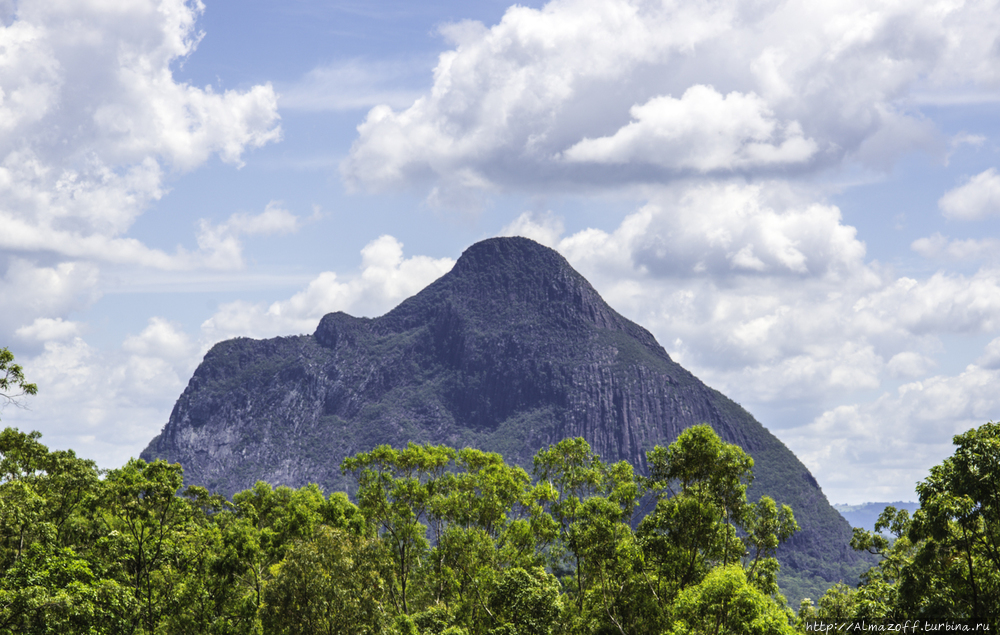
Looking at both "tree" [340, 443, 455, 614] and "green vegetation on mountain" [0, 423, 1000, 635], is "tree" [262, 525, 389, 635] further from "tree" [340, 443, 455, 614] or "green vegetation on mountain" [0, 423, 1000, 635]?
"tree" [340, 443, 455, 614]

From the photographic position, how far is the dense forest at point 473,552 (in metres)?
27.6

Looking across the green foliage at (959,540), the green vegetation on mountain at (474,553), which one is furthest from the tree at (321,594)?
the green foliage at (959,540)

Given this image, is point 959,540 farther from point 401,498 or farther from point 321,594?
point 401,498

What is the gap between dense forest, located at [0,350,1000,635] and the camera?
27.6m

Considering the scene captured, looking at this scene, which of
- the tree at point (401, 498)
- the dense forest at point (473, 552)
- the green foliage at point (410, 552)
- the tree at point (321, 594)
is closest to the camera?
the dense forest at point (473, 552)

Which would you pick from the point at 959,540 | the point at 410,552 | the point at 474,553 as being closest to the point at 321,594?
the point at 474,553

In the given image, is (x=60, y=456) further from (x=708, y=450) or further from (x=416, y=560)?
(x=708, y=450)

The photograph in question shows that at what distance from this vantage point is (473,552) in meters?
54.1

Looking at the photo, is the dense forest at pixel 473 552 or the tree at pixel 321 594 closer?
the dense forest at pixel 473 552

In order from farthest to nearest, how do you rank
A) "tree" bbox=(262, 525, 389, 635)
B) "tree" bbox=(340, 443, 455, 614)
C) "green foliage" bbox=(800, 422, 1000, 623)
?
"tree" bbox=(340, 443, 455, 614) → "tree" bbox=(262, 525, 389, 635) → "green foliage" bbox=(800, 422, 1000, 623)

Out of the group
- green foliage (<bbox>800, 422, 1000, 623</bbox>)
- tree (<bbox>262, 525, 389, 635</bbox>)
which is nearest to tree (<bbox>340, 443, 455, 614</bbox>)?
tree (<bbox>262, 525, 389, 635</bbox>)

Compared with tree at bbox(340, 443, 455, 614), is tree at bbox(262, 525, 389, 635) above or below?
below

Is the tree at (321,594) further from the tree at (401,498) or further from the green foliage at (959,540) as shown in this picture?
the green foliage at (959,540)

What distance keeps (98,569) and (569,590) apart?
29364mm
